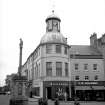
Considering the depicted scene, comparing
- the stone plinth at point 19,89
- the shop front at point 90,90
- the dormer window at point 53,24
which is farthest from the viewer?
the dormer window at point 53,24

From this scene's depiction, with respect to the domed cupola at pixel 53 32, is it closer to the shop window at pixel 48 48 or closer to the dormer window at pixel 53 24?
the dormer window at pixel 53 24

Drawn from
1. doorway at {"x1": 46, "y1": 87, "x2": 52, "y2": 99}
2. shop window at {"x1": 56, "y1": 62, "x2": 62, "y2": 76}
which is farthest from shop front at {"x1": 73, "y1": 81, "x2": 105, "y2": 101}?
doorway at {"x1": 46, "y1": 87, "x2": 52, "y2": 99}

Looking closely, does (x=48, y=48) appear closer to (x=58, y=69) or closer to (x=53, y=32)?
(x=53, y=32)

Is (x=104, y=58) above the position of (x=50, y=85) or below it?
above

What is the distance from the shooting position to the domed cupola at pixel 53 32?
1657 inches

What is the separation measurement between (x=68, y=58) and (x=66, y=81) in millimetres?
4934

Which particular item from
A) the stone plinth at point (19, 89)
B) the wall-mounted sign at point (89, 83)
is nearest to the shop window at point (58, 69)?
the wall-mounted sign at point (89, 83)

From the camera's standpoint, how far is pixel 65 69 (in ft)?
138

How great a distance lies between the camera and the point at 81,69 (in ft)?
146

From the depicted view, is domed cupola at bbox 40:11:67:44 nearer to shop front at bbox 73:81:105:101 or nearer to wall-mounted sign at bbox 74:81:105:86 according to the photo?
wall-mounted sign at bbox 74:81:105:86

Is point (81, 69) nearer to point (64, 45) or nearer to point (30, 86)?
point (64, 45)

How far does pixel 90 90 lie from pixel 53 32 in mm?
14001

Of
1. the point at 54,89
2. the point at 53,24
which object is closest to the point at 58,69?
the point at 54,89

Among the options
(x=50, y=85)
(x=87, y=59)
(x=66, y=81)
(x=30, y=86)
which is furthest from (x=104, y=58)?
(x=30, y=86)
